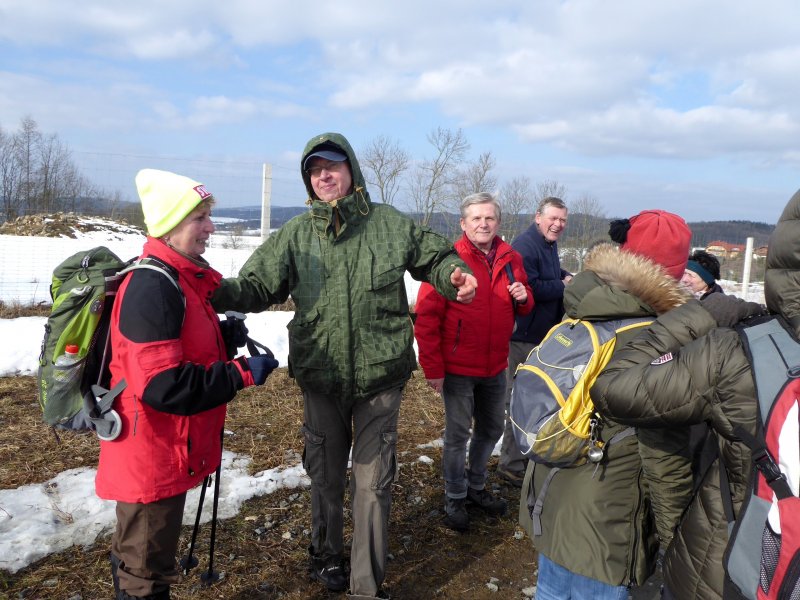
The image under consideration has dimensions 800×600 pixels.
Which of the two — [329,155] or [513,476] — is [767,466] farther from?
[513,476]

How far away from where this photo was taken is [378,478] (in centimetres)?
282

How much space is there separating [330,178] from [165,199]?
0.89 m

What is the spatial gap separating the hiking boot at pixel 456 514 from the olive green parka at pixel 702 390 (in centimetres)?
204

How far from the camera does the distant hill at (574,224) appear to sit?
8.05 m

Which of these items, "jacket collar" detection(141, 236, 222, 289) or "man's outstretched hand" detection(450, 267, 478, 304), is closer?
"jacket collar" detection(141, 236, 222, 289)

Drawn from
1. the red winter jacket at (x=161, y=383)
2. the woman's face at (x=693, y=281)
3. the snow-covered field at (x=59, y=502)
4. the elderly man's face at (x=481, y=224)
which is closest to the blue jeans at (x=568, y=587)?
the red winter jacket at (x=161, y=383)

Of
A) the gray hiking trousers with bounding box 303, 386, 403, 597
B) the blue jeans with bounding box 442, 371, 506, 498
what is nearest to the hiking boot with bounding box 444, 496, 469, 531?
the blue jeans with bounding box 442, 371, 506, 498

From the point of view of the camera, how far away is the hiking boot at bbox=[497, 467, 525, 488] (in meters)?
4.37

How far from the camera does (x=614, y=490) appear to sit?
6.32 ft

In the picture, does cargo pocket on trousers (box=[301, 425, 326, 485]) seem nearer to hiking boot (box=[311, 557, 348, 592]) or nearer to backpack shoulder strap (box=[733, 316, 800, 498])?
hiking boot (box=[311, 557, 348, 592])

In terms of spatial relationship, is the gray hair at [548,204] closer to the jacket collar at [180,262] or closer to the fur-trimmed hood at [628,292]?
the fur-trimmed hood at [628,292]

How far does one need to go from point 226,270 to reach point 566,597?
1222 centimetres

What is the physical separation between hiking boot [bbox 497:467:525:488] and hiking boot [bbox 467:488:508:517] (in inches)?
17.4

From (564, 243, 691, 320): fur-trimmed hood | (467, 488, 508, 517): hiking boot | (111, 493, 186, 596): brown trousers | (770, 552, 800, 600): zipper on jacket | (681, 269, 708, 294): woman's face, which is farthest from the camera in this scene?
(467, 488, 508, 517): hiking boot
